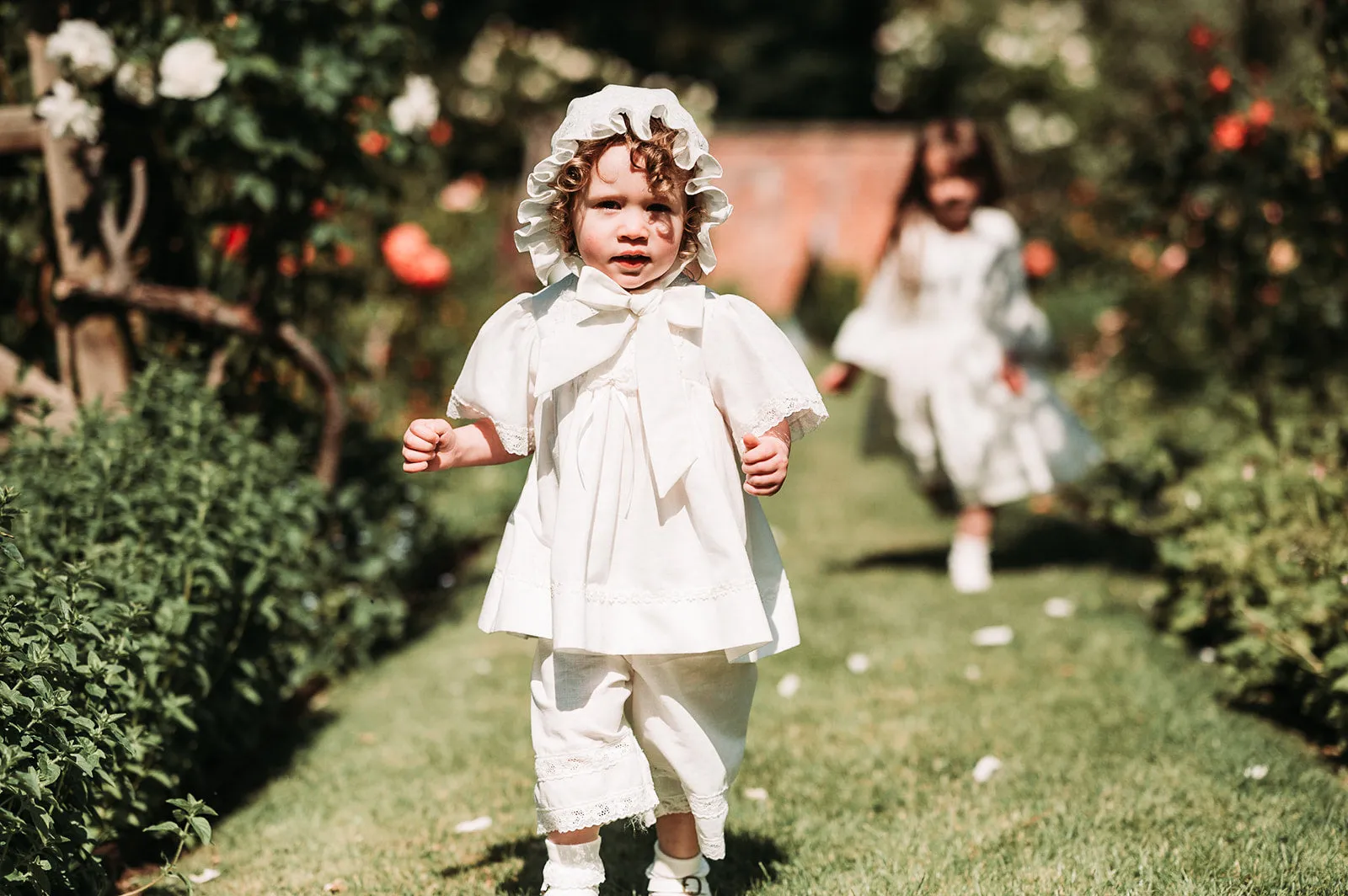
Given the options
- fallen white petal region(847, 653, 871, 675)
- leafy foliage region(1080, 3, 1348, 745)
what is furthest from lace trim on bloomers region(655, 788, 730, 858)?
fallen white petal region(847, 653, 871, 675)

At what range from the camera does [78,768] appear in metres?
2.41

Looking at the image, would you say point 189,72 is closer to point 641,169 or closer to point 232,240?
point 232,240

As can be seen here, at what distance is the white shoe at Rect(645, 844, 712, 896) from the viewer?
2.61 meters

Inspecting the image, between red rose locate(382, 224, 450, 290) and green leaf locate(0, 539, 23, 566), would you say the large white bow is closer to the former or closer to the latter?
green leaf locate(0, 539, 23, 566)

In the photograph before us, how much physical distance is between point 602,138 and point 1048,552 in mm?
3827

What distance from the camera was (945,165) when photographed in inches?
205

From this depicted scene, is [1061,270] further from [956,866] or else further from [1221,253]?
[956,866]

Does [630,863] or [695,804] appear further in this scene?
[630,863]

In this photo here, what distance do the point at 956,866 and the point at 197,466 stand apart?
193cm

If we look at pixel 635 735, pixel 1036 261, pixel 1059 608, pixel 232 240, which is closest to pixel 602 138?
pixel 635 735

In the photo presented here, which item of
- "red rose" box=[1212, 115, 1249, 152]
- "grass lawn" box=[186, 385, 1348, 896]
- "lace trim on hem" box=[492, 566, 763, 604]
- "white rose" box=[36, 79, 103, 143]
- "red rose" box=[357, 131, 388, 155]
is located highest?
"white rose" box=[36, 79, 103, 143]

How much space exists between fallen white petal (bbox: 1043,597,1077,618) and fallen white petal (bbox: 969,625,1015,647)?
262mm

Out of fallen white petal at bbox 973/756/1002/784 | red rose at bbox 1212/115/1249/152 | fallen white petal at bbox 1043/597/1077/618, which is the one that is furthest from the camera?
red rose at bbox 1212/115/1249/152

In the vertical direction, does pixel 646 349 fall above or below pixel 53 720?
above
